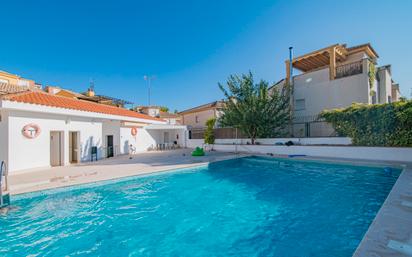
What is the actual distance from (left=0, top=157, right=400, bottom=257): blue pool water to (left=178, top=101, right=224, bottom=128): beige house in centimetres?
1815

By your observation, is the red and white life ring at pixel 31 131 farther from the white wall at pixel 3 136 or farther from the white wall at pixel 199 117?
the white wall at pixel 199 117

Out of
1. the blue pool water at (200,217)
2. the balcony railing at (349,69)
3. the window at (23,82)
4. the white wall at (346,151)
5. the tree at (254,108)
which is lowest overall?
the blue pool water at (200,217)

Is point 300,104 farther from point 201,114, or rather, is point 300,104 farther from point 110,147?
point 110,147

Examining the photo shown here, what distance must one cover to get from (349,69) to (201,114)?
1937 centimetres

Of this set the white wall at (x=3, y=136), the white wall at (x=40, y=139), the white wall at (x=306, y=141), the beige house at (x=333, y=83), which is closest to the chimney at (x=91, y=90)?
the white wall at (x=40, y=139)

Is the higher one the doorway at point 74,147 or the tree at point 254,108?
the tree at point 254,108

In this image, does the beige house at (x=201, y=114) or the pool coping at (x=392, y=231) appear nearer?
the pool coping at (x=392, y=231)

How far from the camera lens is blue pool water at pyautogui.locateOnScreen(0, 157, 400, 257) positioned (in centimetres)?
429

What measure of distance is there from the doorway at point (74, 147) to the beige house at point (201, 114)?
16.8 metres

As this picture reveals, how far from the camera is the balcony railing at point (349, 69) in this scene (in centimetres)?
1623

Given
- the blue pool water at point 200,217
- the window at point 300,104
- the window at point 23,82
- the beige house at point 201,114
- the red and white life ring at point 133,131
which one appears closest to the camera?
the blue pool water at point 200,217

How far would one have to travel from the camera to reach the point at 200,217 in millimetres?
5906

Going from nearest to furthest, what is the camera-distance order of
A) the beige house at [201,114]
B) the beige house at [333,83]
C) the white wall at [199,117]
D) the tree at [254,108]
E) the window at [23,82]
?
the beige house at [333,83], the tree at [254,108], the window at [23,82], the beige house at [201,114], the white wall at [199,117]

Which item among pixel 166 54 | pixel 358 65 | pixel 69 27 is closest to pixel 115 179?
pixel 69 27
